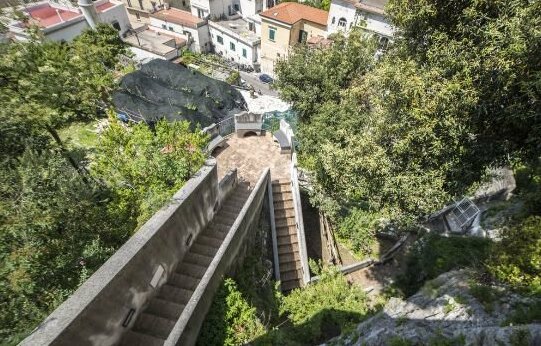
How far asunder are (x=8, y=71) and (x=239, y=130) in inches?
373

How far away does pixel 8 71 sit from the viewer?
23.6 feet

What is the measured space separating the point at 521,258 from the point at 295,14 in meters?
37.6

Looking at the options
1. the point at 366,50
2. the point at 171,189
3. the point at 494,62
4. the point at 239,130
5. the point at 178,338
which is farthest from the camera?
the point at 239,130

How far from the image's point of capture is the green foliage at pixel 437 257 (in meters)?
9.48

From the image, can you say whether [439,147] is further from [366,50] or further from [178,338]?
[366,50]

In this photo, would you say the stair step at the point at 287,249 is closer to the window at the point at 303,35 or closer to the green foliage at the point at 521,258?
the green foliage at the point at 521,258

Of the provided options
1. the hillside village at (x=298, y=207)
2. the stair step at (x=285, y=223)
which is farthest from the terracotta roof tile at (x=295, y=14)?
the stair step at (x=285, y=223)

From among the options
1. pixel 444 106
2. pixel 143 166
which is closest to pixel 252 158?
pixel 143 166

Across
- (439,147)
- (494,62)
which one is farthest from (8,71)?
(494,62)

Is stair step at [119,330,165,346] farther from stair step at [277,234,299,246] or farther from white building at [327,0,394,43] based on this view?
white building at [327,0,394,43]

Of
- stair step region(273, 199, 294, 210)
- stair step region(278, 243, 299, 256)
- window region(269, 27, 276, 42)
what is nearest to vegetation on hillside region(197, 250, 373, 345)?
stair step region(278, 243, 299, 256)

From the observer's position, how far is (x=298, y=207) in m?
13.1

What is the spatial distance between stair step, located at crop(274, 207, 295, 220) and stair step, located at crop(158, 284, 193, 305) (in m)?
6.29

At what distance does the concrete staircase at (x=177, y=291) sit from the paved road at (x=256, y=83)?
31.3 metres
